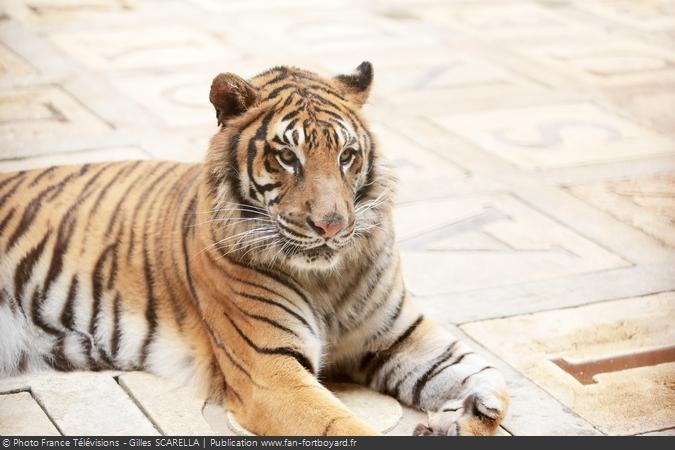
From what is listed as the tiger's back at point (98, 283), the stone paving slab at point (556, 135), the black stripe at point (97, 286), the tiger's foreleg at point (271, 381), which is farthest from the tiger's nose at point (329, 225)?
the stone paving slab at point (556, 135)

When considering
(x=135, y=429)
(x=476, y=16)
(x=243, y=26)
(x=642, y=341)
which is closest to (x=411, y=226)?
(x=642, y=341)

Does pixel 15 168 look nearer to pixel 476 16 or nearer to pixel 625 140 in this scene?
pixel 625 140

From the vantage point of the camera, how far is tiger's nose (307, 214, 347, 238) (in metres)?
3.11

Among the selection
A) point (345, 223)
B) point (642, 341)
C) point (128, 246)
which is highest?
point (345, 223)

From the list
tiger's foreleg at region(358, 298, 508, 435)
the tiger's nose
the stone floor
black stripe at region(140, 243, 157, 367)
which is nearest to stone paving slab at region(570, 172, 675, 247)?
the stone floor

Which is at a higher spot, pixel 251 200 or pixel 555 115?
pixel 251 200

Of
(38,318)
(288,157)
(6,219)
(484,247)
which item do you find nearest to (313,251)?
(288,157)

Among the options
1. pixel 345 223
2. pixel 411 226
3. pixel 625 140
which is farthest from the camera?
pixel 625 140

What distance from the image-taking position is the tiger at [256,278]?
10.4 ft

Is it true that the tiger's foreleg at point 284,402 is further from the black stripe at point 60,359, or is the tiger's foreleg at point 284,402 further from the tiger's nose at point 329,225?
the black stripe at point 60,359

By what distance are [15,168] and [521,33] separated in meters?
3.87

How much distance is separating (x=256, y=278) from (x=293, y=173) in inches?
12.5

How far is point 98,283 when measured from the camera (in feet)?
11.7

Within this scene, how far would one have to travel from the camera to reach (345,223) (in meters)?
3.15
